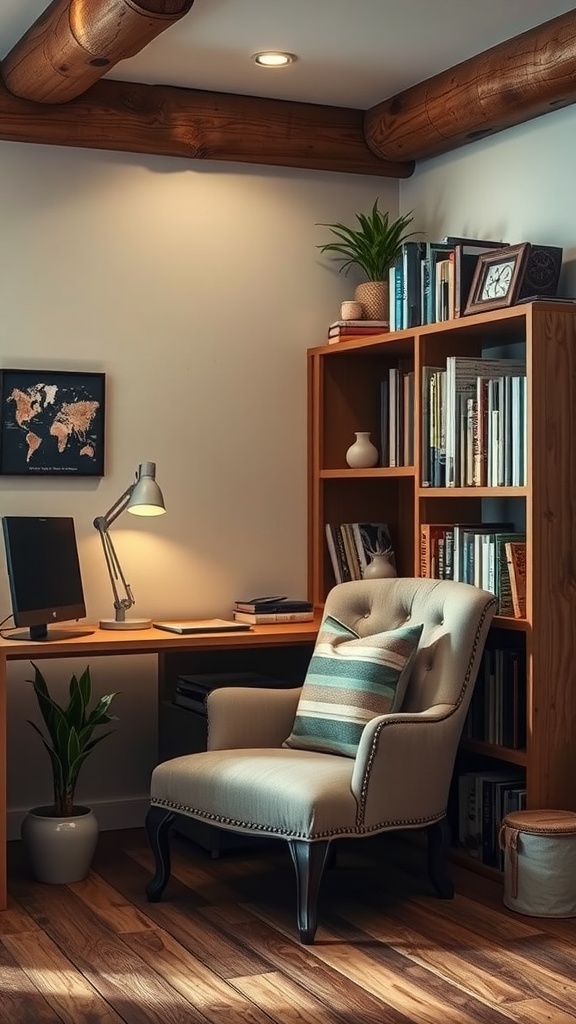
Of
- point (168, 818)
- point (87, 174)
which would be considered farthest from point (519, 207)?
point (168, 818)

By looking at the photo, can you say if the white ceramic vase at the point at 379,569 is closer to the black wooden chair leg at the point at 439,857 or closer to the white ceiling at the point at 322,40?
the black wooden chair leg at the point at 439,857

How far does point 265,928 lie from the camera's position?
337cm

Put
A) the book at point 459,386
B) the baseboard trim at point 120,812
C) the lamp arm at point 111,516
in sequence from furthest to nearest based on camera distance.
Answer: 1. the baseboard trim at point 120,812
2. the lamp arm at point 111,516
3. the book at point 459,386

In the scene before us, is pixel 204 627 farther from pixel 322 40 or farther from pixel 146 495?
pixel 322 40

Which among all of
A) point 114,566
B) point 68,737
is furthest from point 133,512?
point 68,737

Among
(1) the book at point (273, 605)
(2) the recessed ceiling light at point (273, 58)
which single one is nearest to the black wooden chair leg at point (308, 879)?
(1) the book at point (273, 605)

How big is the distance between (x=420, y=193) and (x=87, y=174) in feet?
4.10

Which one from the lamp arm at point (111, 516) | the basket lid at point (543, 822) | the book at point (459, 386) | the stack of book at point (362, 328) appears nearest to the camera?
the basket lid at point (543, 822)

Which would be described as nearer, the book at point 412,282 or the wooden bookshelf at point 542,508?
the wooden bookshelf at point 542,508

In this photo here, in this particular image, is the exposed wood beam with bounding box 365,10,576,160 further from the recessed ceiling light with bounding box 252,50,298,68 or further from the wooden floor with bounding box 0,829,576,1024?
the wooden floor with bounding box 0,829,576,1024

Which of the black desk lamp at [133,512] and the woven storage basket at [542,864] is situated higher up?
the black desk lamp at [133,512]

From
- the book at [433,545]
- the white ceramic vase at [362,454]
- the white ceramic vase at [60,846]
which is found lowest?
the white ceramic vase at [60,846]

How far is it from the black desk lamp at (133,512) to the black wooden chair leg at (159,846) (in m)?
0.75

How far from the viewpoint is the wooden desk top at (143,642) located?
3695 mm
